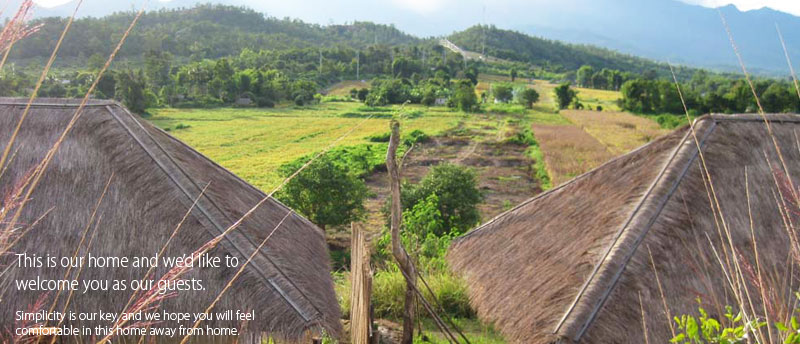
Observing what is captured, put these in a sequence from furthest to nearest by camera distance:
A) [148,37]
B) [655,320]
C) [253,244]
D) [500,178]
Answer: [148,37] → [500,178] → [253,244] → [655,320]

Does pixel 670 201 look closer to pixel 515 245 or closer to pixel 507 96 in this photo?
pixel 515 245

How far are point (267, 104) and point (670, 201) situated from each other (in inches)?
1377

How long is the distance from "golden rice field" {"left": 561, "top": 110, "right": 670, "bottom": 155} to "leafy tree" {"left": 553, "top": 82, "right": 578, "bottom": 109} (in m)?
3.00

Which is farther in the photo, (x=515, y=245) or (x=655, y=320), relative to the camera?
(x=515, y=245)

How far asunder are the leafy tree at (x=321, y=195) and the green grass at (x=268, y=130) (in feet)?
14.0

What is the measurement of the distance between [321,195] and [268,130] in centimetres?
1687

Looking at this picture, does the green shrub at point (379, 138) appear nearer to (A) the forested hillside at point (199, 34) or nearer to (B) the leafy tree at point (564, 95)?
(A) the forested hillside at point (199, 34)

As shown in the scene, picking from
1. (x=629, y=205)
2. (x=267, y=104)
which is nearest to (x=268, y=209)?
(x=629, y=205)

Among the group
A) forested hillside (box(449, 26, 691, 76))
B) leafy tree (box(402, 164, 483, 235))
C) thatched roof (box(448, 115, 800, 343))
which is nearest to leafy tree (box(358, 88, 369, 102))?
leafy tree (box(402, 164, 483, 235))

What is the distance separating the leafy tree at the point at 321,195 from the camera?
11.5 meters

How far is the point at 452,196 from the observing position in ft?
36.9

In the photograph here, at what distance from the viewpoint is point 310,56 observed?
2176 inches

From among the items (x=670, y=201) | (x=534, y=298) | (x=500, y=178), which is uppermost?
(x=670, y=201)

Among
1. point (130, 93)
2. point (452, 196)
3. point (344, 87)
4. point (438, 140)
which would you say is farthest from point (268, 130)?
point (344, 87)
